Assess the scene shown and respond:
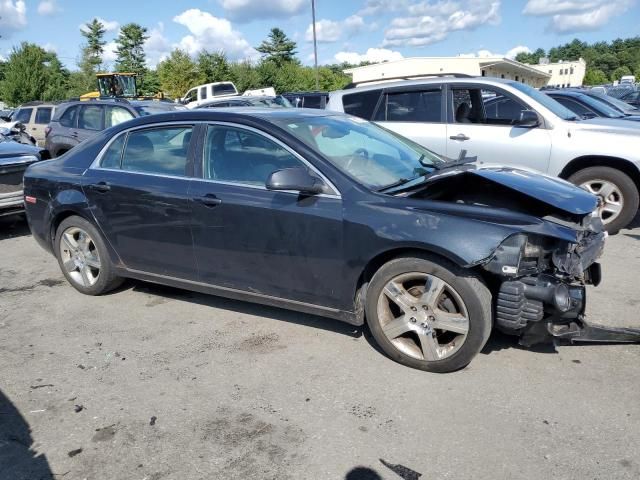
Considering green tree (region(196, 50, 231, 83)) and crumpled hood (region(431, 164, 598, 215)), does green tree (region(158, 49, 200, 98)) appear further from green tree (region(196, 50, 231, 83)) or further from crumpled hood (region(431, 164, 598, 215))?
crumpled hood (region(431, 164, 598, 215))

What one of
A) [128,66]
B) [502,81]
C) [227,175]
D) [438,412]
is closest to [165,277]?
[227,175]

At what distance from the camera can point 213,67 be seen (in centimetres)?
5266

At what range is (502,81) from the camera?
23.7 ft

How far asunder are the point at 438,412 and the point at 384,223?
1173 millimetres

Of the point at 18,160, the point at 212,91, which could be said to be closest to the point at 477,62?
the point at 212,91

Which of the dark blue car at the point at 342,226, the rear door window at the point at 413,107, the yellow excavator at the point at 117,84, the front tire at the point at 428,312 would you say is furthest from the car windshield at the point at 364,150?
the yellow excavator at the point at 117,84

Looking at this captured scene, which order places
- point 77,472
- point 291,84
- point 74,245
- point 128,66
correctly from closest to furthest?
point 77,472 < point 74,245 < point 291,84 < point 128,66

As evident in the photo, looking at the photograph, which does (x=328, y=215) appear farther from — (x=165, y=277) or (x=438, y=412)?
(x=165, y=277)

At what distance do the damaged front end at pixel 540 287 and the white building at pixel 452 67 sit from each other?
50.1m

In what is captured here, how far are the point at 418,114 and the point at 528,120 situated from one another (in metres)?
1.44

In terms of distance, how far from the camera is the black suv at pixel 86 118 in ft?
35.6

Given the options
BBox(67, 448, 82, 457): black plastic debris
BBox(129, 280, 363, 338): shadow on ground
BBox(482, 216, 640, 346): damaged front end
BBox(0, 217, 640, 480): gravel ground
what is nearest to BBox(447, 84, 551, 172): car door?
BBox(0, 217, 640, 480): gravel ground

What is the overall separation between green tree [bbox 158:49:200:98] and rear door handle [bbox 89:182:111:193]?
4766 centimetres

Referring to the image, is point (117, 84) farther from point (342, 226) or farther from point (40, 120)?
point (342, 226)
